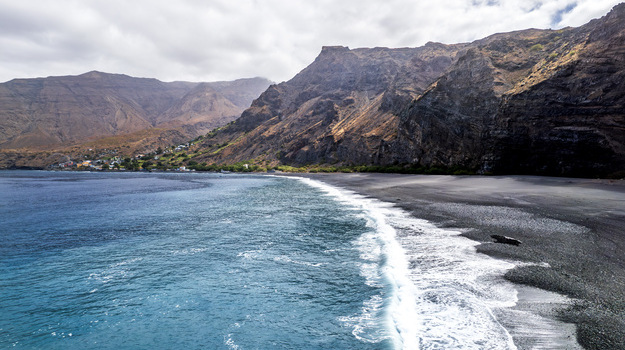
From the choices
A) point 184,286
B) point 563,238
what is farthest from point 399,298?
point 563,238

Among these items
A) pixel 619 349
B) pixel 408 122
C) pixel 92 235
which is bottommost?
pixel 92 235

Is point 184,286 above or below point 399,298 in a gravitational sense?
below

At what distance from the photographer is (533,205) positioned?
28391 millimetres

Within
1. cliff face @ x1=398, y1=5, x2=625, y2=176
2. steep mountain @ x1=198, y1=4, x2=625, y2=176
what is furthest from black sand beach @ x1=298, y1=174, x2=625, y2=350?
steep mountain @ x1=198, y1=4, x2=625, y2=176

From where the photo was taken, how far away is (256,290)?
14.1m

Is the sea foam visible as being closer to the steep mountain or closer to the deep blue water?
the deep blue water

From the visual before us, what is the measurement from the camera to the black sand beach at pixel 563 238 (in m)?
9.66

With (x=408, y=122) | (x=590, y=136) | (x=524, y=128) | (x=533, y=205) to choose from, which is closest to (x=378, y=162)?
(x=408, y=122)

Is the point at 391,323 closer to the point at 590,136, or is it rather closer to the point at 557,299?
the point at 557,299

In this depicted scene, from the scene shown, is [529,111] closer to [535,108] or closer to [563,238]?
[535,108]

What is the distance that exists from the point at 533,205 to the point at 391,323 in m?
26.3

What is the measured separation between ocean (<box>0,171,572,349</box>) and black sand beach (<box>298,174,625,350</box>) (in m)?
1.44

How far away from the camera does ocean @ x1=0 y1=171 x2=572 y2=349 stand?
33.0 ft

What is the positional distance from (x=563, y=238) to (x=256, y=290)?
18.4 metres
